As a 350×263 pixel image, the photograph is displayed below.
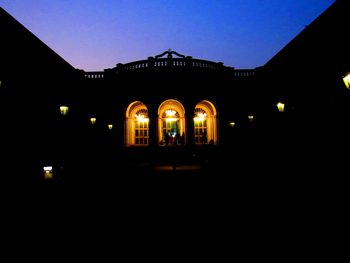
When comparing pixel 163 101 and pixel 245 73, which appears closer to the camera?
pixel 163 101

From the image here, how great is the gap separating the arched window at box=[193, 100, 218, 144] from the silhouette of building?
0.29 feet

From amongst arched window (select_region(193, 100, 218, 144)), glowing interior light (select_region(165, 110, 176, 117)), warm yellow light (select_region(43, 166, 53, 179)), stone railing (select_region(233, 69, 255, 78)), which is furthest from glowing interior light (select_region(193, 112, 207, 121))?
warm yellow light (select_region(43, 166, 53, 179))

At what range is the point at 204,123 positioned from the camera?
2103 centimetres

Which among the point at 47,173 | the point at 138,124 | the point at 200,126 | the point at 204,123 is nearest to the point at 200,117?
the point at 204,123

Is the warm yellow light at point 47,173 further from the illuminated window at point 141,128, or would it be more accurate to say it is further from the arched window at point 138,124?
the illuminated window at point 141,128

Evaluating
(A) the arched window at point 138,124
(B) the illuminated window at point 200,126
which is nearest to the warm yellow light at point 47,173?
(A) the arched window at point 138,124

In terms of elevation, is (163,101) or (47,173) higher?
(163,101)

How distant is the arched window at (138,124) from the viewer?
20553mm

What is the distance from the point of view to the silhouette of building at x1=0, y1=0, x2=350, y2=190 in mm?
9320

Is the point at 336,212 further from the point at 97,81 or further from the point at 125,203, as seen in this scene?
the point at 97,81

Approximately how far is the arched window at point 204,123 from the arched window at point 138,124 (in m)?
4.28

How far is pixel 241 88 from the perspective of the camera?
1959 centimetres

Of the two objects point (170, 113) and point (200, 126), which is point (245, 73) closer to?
point (200, 126)

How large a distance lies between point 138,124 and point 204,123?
19.0 ft
